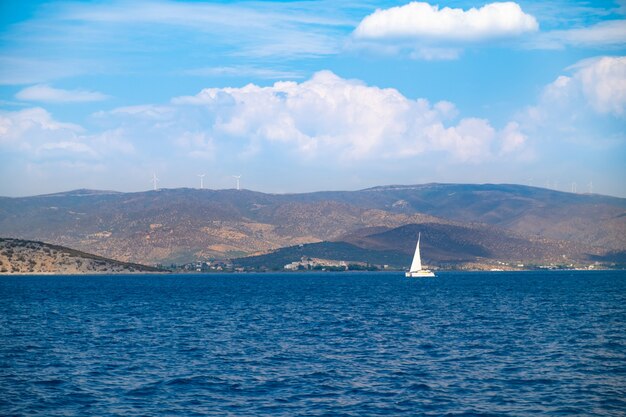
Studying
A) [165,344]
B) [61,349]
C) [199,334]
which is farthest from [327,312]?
[61,349]

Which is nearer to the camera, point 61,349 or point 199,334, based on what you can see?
point 61,349

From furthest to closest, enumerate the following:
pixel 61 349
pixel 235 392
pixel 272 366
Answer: pixel 61 349
pixel 272 366
pixel 235 392

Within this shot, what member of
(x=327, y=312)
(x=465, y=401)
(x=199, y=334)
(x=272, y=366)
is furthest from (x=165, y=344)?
(x=327, y=312)

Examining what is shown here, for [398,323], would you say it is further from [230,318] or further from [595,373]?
[595,373]

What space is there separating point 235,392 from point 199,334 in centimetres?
3062

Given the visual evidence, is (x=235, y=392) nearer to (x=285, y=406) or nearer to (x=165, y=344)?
(x=285, y=406)

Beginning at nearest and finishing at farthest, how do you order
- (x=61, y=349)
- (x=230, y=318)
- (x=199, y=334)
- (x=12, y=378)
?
1. (x=12, y=378)
2. (x=61, y=349)
3. (x=199, y=334)
4. (x=230, y=318)

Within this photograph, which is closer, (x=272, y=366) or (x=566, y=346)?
(x=272, y=366)

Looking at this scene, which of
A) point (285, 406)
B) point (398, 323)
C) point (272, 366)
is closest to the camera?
point (285, 406)

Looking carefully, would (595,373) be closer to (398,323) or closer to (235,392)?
(235,392)

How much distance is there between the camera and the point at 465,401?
44.7 meters

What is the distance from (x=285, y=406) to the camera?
43562mm

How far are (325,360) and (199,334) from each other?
21878 millimetres

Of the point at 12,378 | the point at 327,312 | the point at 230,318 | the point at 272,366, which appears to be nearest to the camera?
the point at 12,378
